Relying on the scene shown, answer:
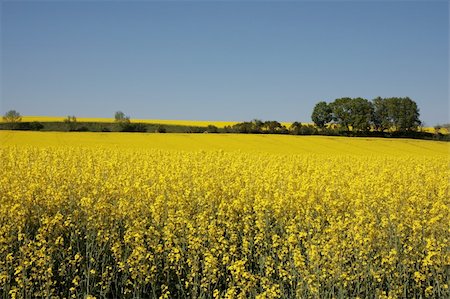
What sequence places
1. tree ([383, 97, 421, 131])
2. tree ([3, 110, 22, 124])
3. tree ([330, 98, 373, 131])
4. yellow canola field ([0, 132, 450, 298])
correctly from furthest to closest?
1. tree ([383, 97, 421, 131])
2. tree ([330, 98, 373, 131])
3. tree ([3, 110, 22, 124])
4. yellow canola field ([0, 132, 450, 298])

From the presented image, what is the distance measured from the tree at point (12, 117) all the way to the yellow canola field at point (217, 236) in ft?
130

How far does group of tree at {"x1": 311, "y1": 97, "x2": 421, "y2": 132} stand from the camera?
59.9 meters

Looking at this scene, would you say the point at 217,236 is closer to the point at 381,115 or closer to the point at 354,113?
the point at 354,113

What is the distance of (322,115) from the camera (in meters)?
65.1

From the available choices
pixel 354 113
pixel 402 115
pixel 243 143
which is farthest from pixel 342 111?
pixel 243 143

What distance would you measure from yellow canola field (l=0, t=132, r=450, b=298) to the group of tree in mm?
47535

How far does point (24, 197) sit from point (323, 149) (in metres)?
28.9

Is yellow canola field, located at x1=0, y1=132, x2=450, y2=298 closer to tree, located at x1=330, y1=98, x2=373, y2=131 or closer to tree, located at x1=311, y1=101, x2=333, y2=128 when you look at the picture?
tree, located at x1=330, y1=98, x2=373, y2=131

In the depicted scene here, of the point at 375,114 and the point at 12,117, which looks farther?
the point at 375,114

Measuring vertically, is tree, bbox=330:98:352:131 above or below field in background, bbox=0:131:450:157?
above

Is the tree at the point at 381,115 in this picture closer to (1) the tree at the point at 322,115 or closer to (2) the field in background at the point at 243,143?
(1) the tree at the point at 322,115

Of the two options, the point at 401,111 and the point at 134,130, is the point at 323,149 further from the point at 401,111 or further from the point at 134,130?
the point at 401,111

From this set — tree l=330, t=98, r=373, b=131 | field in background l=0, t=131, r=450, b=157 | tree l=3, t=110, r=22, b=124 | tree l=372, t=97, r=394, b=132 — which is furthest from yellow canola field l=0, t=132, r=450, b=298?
tree l=372, t=97, r=394, b=132

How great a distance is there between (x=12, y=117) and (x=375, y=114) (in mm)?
45089
